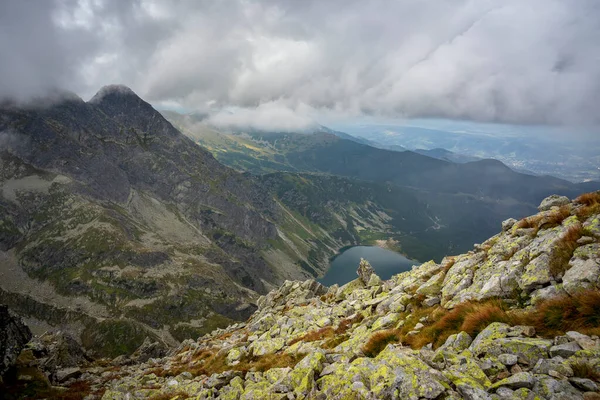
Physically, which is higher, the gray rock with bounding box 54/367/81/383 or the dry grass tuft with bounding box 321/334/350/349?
the dry grass tuft with bounding box 321/334/350/349

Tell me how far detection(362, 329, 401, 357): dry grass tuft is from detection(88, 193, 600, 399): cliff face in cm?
6

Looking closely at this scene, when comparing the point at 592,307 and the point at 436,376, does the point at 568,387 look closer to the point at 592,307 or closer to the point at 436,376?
the point at 436,376

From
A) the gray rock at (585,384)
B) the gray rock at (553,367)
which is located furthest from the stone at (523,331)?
the gray rock at (585,384)

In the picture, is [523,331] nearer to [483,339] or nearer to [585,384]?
[483,339]

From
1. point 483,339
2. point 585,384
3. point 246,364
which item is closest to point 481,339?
point 483,339

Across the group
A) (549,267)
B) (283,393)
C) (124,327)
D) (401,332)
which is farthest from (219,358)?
(124,327)

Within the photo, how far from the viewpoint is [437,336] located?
14.5 meters

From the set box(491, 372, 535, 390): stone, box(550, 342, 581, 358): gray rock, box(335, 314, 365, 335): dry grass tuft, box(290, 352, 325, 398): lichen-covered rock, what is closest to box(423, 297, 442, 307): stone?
box(335, 314, 365, 335): dry grass tuft

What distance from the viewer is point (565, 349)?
8.84 m

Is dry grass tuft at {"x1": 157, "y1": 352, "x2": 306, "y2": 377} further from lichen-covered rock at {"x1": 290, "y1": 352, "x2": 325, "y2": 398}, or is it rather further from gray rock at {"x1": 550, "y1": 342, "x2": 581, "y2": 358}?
gray rock at {"x1": 550, "y1": 342, "x2": 581, "y2": 358}

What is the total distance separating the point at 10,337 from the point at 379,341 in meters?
33.8

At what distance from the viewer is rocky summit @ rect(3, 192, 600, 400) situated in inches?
353

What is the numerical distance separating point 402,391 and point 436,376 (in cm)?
126

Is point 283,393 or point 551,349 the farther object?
point 283,393
